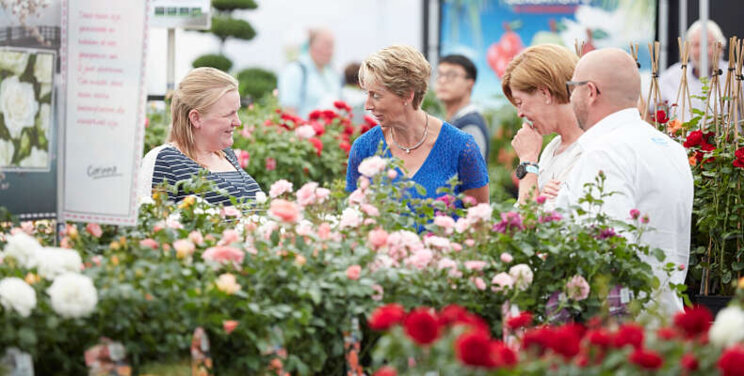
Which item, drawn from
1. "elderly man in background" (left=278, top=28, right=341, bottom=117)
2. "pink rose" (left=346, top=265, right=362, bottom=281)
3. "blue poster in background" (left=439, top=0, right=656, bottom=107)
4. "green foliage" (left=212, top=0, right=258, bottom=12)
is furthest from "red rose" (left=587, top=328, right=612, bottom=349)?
"green foliage" (left=212, top=0, right=258, bottom=12)

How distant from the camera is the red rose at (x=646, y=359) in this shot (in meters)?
1.59

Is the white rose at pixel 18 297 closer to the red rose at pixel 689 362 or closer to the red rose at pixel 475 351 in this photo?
the red rose at pixel 475 351

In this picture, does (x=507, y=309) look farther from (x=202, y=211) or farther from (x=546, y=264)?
(x=202, y=211)

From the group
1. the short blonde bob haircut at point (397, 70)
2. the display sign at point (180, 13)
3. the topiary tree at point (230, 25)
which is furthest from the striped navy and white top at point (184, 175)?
the topiary tree at point (230, 25)

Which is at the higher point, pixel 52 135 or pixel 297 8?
pixel 297 8

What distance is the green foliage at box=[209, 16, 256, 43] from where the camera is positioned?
11297mm

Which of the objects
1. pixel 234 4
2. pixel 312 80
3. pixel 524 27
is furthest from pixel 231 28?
pixel 524 27

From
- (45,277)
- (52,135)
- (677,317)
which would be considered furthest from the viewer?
(52,135)

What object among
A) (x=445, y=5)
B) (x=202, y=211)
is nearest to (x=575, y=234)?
(x=202, y=211)

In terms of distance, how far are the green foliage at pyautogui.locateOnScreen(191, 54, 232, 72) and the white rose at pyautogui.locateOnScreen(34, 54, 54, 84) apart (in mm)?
8303

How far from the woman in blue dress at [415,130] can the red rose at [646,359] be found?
6.53 ft

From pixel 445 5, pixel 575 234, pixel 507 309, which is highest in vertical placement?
pixel 445 5

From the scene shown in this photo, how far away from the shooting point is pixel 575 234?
2617 millimetres

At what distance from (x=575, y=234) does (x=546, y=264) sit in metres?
0.11
